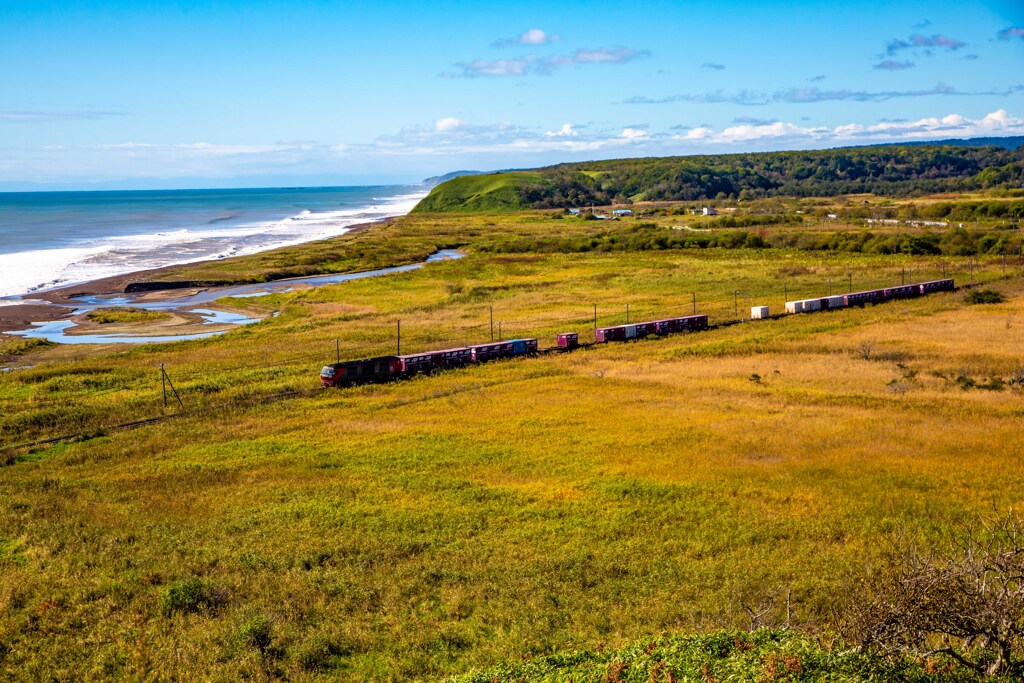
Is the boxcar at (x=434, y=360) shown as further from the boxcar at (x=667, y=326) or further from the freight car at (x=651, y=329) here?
the boxcar at (x=667, y=326)

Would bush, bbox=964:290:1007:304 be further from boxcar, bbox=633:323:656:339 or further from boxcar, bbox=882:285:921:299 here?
boxcar, bbox=633:323:656:339

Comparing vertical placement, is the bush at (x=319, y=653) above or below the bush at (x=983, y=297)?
below

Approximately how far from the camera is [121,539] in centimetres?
2911

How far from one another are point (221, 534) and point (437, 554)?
27.0 feet

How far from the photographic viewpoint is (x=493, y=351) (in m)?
61.2

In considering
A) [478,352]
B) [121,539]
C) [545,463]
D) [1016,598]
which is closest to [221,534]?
[121,539]

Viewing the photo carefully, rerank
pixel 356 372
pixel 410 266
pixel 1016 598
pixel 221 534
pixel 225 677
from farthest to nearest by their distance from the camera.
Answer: pixel 410 266, pixel 356 372, pixel 221 534, pixel 225 677, pixel 1016 598

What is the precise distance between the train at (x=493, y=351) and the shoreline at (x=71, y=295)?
149ft

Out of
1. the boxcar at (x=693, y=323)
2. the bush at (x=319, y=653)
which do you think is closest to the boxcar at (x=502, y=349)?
the boxcar at (x=693, y=323)

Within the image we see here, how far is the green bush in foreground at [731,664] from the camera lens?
1481 centimetres

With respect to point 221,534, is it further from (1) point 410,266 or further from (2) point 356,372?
(1) point 410,266

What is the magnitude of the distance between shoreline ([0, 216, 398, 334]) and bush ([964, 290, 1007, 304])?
3452 inches

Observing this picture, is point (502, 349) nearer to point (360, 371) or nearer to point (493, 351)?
point (493, 351)

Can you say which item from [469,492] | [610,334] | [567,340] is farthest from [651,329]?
[469,492]
